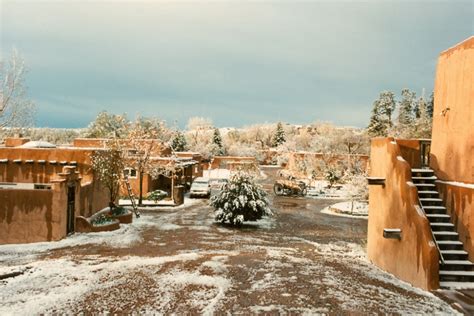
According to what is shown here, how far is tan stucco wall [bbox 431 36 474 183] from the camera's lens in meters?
7.65

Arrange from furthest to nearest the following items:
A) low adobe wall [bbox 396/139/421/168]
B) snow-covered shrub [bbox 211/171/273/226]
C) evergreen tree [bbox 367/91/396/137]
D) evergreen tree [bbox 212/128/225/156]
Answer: evergreen tree [bbox 212/128/225/156] < evergreen tree [bbox 367/91/396/137] < snow-covered shrub [bbox 211/171/273/226] < low adobe wall [bbox 396/139/421/168]

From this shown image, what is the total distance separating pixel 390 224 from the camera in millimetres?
A: 8742

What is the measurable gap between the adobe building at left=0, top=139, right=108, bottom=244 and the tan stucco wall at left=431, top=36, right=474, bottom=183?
40.6ft

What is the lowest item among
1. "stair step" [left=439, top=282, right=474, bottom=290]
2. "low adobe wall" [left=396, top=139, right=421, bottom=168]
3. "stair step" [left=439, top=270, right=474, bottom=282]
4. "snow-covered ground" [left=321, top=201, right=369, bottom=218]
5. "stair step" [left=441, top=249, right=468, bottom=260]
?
"snow-covered ground" [left=321, top=201, right=369, bottom=218]

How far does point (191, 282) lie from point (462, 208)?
5.69 meters

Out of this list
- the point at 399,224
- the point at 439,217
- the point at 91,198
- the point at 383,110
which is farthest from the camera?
the point at 383,110

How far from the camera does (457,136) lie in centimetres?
800

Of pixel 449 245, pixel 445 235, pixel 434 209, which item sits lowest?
pixel 449 245

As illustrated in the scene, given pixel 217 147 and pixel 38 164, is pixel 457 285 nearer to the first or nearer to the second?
pixel 38 164

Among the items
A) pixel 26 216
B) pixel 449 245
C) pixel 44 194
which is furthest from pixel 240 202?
pixel 449 245

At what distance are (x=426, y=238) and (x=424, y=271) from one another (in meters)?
0.61

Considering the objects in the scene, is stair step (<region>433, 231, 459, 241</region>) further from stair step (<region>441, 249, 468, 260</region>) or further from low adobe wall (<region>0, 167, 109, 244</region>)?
low adobe wall (<region>0, 167, 109, 244</region>)

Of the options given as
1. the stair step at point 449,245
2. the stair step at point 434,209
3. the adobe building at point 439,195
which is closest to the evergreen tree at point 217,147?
the adobe building at point 439,195

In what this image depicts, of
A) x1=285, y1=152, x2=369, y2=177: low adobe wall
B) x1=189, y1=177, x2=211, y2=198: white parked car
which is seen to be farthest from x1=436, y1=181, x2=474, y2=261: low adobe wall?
x1=285, y1=152, x2=369, y2=177: low adobe wall
